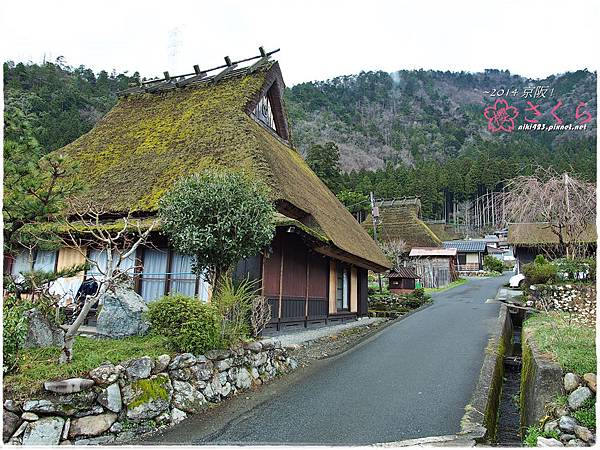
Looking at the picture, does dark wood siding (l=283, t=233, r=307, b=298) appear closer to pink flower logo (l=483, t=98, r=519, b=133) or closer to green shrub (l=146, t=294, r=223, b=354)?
green shrub (l=146, t=294, r=223, b=354)

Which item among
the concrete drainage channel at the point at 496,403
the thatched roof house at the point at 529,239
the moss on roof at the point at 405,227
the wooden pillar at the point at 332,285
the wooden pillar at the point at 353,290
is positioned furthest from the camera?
the moss on roof at the point at 405,227

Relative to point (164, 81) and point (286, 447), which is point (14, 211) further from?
point (164, 81)

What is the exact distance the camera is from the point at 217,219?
7152 mm

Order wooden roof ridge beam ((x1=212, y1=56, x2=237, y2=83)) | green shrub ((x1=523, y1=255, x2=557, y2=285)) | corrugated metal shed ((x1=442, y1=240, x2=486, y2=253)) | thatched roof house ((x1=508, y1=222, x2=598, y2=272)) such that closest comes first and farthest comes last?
1. green shrub ((x1=523, y1=255, x2=557, y2=285))
2. wooden roof ridge beam ((x1=212, y1=56, x2=237, y2=83))
3. thatched roof house ((x1=508, y1=222, x2=598, y2=272))
4. corrugated metal shed ((x1=442, y1=240, x2=486, y2=253))

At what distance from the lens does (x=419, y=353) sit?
905 centimetres

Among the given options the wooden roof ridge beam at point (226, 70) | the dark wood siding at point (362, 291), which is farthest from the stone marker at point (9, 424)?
the dark wood siding at point (362, 291)

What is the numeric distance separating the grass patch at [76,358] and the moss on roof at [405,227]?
113 ft

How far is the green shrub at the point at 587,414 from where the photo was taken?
411cm

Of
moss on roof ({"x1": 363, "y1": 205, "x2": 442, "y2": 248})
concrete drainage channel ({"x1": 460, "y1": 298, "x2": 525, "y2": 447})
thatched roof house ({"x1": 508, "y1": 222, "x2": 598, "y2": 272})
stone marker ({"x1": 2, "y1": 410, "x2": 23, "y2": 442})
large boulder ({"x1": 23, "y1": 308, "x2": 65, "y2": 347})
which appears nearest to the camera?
stone marker ({"x1": 2, "y1": 410, "x2": 23, "y2": 442})

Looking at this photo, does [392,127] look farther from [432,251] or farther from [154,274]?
[154,274]

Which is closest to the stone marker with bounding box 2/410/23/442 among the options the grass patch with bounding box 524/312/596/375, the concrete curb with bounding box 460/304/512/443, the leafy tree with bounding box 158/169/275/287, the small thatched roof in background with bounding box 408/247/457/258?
the leafy tree with bounding box 158/169/275/287

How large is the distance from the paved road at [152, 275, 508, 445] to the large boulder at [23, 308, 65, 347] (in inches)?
81.8

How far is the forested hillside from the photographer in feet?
101

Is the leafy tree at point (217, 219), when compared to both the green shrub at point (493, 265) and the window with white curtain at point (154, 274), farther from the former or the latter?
the green shrub at point (493, 265)
